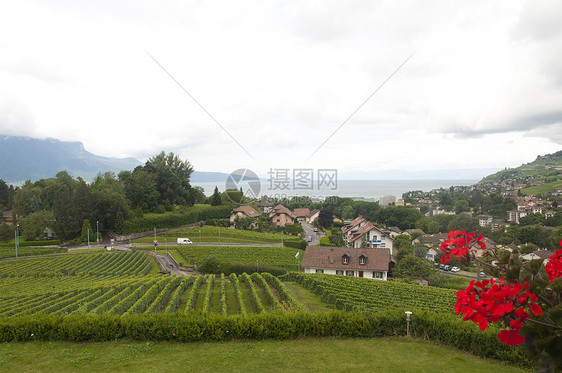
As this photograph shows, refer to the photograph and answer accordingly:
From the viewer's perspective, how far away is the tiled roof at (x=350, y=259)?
3275 cm

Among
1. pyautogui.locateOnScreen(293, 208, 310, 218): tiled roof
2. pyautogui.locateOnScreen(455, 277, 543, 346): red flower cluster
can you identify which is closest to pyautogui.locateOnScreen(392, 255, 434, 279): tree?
pyautogui.locateOnScreen(455, 277, 543, 346): red flower cluster

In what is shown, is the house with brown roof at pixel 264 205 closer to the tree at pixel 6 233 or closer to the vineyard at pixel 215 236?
the vineyard at pixel 215 236

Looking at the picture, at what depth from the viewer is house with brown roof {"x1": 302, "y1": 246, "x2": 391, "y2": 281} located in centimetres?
3266

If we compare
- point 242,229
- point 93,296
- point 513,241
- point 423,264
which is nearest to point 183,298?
point 93,296

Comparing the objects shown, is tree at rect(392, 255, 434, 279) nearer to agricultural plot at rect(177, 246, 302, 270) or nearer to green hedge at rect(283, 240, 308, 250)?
agricultural plot at rect(177, 246, 302, 270)

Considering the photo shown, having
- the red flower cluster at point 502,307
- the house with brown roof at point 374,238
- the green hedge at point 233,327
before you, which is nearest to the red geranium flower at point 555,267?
the red flower cluster at point 502,307

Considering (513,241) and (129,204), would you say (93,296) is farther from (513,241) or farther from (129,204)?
(513,241)

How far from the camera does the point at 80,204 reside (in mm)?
50688

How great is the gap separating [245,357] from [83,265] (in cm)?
3384

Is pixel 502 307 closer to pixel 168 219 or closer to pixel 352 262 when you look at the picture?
pixel 352 262

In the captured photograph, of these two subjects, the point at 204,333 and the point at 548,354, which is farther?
the point at 204,333

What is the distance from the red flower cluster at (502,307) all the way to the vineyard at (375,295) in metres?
15.3

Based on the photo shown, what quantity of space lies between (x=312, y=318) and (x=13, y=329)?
9.97 m

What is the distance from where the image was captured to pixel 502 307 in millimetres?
2328
